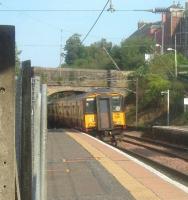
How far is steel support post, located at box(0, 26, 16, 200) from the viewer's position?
3730 millimetres

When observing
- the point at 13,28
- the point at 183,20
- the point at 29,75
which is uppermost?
the point at 183,20

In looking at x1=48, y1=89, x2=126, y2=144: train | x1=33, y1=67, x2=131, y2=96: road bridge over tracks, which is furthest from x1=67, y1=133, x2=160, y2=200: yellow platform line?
x1=33, y1=67, x2=131, y2=96: road bridge over tracks

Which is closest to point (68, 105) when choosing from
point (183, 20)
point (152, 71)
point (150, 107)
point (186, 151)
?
point (186, 151)

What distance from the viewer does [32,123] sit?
162 inches

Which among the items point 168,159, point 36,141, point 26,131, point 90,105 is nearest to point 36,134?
point 36,141

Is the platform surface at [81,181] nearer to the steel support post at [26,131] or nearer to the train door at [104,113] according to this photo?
the steel support post at [26,131]

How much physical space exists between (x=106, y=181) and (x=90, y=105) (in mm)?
25246

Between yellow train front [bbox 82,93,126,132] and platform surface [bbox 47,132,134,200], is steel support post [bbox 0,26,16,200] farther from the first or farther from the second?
yellow train front [bbox 82,93,126,132]

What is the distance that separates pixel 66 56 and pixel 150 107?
66.4m

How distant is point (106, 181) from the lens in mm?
13266

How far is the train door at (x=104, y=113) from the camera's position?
125 ft

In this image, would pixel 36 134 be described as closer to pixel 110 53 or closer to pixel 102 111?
pixel 102 111

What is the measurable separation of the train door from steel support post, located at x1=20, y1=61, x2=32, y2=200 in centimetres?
3397

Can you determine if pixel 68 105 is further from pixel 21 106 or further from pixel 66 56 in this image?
pixel 66 56
